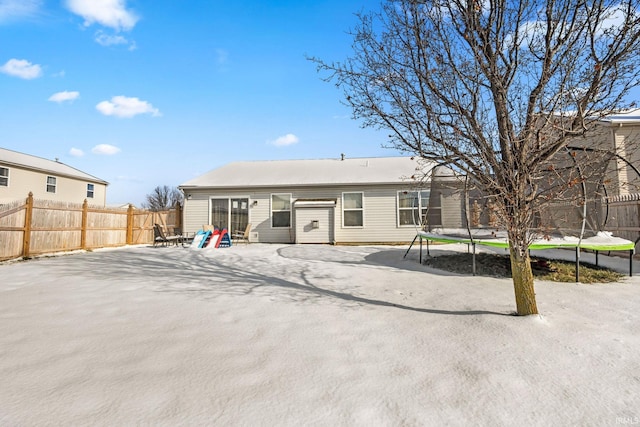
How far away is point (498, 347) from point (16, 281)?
7399 millimetres

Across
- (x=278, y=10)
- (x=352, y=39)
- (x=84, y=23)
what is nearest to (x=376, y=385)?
(x=352, y=39)

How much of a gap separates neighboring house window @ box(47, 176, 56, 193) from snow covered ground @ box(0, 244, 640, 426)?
16.8 meters

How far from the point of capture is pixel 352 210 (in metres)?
13.0

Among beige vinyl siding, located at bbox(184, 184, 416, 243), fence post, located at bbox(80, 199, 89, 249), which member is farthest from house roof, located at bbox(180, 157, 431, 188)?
fence post, located at bbox(80, 199, 89, 249)

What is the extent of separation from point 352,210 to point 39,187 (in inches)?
690

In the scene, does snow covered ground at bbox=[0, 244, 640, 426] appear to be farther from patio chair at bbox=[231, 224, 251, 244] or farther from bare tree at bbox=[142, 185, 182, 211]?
bare tree at bbox=[142, 185, 182, 211]

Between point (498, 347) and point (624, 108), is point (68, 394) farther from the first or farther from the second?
point (624, 108)

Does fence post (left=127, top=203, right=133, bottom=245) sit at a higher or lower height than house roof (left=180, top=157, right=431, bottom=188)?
lower

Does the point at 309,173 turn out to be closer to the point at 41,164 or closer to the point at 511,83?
the point at 511,83

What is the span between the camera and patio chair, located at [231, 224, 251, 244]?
1260 centimetres

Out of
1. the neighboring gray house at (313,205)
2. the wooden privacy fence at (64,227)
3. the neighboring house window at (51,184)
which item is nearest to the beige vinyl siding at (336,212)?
the neighboring gray house at (313,205)

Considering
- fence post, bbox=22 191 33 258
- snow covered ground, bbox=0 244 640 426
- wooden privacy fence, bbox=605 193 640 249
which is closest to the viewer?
snow covered ground, bbox=0 244 640 426

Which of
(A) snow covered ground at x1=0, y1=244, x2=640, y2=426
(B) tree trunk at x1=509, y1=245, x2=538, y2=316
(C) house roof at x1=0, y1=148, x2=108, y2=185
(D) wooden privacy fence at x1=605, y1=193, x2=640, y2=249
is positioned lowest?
(A) snow covered ground at x1=0, y1=244, x2=640, y2=426

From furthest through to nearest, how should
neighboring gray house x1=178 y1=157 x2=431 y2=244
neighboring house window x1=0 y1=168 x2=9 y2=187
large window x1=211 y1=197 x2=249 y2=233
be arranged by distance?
neighboring house window x1=0 y1=168 x2=9 y2=187
large window x1=211 y1=197 x2=249 y2=233
neighboring gray house x1=178 y1=157 x2=431 y2=244
